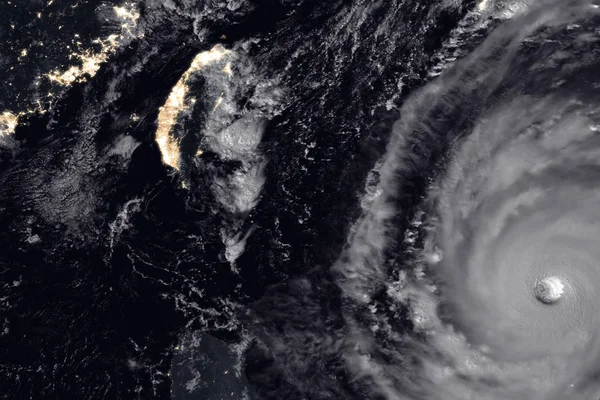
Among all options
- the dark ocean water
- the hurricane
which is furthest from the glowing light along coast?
the hurricane

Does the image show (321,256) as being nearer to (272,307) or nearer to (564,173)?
(272,307)

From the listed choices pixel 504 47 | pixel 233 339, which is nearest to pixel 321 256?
pixel 233 339

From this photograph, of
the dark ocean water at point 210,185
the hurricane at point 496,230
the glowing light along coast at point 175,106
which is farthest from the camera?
the glowing light along coast at point 175,106

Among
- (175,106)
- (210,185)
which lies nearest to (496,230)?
(210,185)

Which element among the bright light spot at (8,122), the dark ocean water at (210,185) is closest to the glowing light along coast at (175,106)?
the dark ocean water at (210,185)

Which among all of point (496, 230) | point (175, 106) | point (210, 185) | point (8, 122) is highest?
point (8, 122)

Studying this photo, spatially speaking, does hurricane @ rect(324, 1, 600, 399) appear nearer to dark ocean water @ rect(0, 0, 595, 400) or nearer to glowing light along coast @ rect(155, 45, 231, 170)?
dark ocean water @ rect(0, 0, 595, 400)

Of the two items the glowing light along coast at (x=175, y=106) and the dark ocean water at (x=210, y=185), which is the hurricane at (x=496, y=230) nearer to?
the dark ocean water at (x=210, y=185)

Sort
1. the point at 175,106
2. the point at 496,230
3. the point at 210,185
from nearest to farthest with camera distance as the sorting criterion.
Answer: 1. the point at 496,230
2. the point at 210,185
3. the point at 175,106

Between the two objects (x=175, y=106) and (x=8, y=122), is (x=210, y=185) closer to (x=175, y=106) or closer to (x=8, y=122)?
(x=175, y=106)
